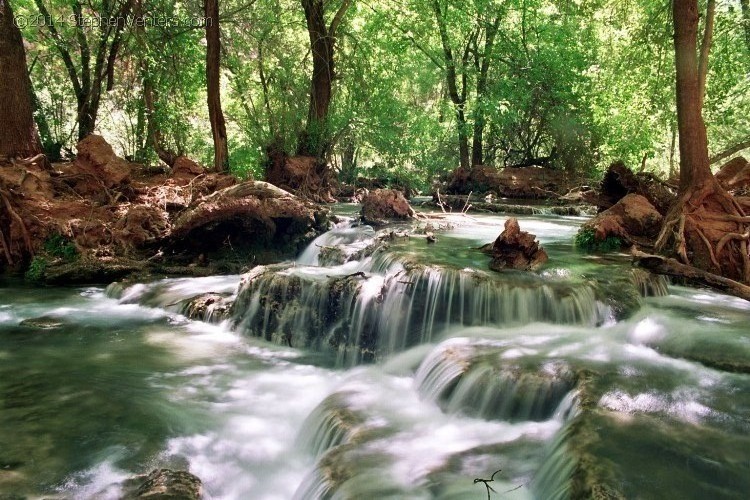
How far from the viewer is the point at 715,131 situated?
2467cm

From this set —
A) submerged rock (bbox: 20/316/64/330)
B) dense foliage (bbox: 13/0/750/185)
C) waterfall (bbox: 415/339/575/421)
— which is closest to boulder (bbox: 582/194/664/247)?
dense foliage (bbox: 13/0/750/185)

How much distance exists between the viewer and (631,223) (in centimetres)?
1081

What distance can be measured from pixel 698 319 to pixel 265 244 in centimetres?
787

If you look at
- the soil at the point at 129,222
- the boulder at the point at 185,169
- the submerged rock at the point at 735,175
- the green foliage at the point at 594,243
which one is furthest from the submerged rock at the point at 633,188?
the boulder at the point at 185,169

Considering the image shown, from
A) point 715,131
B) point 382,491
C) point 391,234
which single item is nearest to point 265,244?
point 391,234

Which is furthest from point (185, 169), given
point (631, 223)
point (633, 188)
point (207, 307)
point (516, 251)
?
point (633, 188)

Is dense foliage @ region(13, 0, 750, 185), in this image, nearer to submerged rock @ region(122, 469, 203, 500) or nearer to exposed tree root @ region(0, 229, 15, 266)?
exposed tree root @ region(0, 229, 15, 266)

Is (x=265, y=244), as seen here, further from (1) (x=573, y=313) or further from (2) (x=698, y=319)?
(2) (x=698, y=319)

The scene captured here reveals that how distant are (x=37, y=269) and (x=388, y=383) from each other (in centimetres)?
718

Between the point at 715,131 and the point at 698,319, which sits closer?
the point at 698,319

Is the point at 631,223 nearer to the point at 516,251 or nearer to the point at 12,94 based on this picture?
the point at 516,251

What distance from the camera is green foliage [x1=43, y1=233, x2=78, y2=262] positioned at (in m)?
10.6

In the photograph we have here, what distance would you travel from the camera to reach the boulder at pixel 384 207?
13.0 m

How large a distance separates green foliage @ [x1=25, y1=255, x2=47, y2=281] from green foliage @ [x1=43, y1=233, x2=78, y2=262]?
276 mm
